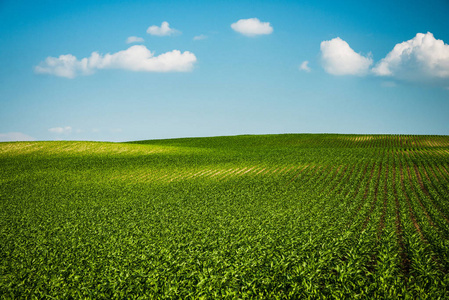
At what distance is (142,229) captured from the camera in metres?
15.4

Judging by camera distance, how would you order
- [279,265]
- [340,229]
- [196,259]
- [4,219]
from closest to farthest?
[279,265], [196,259], [340,229], [4,219]

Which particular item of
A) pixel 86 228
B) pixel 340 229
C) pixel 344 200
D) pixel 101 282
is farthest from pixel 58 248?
pixel 344 200

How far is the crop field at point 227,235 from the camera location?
29.3ft

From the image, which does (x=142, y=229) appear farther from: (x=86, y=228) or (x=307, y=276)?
(x=307, y=276)

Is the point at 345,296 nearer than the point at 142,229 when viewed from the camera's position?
Yes

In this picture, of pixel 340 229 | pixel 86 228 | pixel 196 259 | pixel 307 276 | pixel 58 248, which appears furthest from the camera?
pixel 86 228

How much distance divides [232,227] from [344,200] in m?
11.3

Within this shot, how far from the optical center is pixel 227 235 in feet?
44.6

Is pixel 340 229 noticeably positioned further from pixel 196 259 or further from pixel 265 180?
pixel 265 180

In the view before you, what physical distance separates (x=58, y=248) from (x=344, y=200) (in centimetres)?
1893

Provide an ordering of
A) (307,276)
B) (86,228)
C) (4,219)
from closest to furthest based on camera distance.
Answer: (307,276)
(86,228)
(4,219)

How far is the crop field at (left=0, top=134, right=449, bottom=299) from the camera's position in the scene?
8930 mm

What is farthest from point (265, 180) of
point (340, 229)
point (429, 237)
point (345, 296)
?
point (345, 296)

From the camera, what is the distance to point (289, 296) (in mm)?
8125
